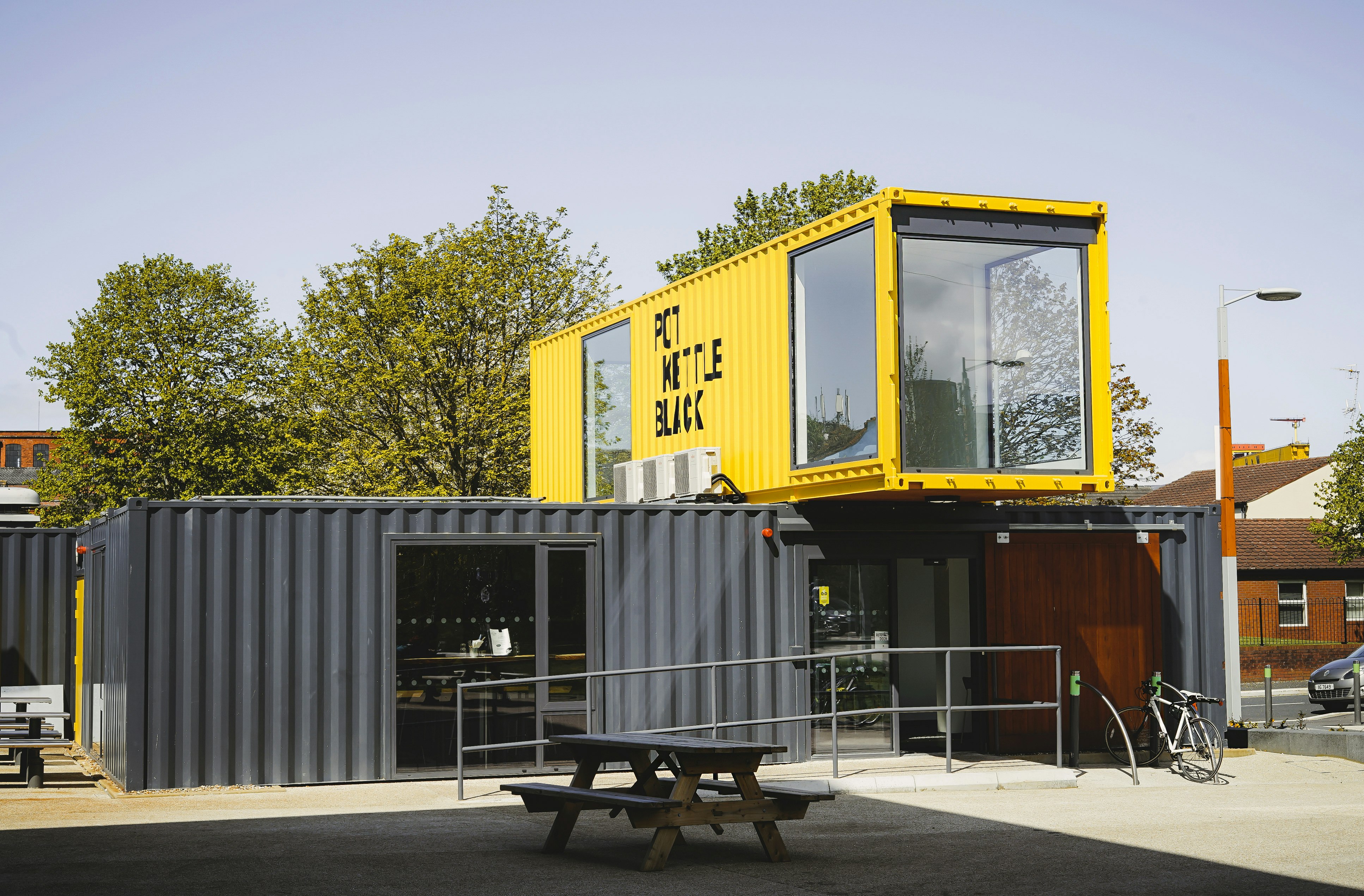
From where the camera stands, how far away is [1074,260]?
1383cm

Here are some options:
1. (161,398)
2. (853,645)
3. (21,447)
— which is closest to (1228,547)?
(853,645)

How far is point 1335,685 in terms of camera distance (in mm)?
24797

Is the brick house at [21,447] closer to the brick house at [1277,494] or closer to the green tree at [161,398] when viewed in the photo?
the green tree at [161,398]

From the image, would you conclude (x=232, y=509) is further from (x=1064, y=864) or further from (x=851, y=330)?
(x=1064, y=864)

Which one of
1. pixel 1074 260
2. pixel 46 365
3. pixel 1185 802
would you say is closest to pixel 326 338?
pixel 46 365

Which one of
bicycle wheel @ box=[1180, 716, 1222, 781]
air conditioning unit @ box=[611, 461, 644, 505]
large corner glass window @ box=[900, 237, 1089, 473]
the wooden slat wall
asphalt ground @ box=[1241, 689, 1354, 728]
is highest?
large corner glass window @ box=[900, 237, 1089, 473]

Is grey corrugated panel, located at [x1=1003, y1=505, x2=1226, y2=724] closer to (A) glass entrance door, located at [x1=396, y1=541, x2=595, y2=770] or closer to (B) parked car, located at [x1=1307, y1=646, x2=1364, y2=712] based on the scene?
(A) glass entrance door, located at [x1=396, y1=541, x2=595, y2=770]

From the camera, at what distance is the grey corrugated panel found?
16.2 m

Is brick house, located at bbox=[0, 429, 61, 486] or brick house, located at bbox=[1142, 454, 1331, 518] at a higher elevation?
brick house, located at bbox=[0, 429, 61, 486]

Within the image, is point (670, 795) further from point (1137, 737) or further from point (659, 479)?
point (1137, 737)

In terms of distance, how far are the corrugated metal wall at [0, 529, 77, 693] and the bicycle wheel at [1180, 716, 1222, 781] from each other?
41.5 feet

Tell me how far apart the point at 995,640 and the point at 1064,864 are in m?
6.36

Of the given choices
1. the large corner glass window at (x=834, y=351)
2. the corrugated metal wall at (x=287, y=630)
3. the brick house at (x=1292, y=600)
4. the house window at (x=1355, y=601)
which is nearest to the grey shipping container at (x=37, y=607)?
the corrugated metal wall at (x=287, y=630)

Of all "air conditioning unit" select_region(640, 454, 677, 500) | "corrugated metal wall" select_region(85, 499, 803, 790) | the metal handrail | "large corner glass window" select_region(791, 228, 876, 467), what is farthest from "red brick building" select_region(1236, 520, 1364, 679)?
"corrugated metal wall" select_region(85, 499, 803, 790)
